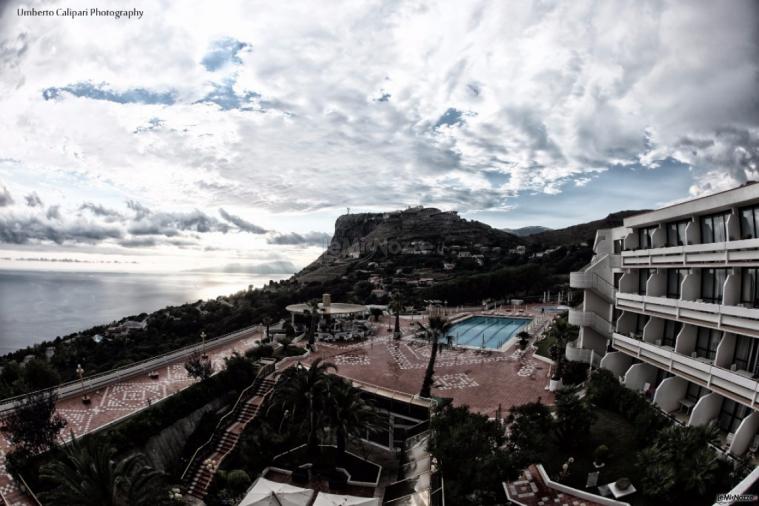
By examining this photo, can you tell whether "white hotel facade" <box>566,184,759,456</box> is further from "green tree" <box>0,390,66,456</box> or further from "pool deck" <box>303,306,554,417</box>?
"green tree" <box>0,390,66,456</box>

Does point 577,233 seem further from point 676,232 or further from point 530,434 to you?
point 530,434

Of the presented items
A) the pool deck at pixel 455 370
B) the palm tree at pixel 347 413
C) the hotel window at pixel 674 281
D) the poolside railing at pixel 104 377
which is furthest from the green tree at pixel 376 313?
the hotel window at pixel 674 281

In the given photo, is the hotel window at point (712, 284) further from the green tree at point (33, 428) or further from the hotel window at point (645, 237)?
the green tree at point (33, 428)

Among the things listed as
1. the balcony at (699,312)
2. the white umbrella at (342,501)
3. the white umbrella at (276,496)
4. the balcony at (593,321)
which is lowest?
the white umbrella at (276,496)

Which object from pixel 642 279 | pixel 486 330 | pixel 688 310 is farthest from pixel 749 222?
pixel 486 330

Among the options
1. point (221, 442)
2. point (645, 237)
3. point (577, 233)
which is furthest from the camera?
point (577, 233)

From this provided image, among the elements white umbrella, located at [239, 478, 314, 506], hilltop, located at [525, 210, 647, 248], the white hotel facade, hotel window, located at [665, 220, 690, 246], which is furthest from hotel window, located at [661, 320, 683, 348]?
hilltop, located at [525, 210, 647, 248]
